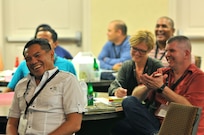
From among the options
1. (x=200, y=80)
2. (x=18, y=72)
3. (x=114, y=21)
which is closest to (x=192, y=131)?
(x=200, y=80)

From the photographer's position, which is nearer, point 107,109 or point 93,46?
point 107,109

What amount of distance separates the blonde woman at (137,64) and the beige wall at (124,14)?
2893 millimetres

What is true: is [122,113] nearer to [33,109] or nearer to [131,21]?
[33,109]

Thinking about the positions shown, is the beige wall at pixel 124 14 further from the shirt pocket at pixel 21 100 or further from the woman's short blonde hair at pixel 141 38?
the shirt pocket at pixel 21 100

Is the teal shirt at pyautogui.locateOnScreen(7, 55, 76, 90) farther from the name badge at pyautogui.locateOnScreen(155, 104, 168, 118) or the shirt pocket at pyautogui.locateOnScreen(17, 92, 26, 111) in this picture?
the shirt pocket at pyautogui.locateOnScreen(17, 92, 26, 111)

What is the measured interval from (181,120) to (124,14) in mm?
4741

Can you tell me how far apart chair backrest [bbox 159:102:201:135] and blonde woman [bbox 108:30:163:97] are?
152 centimetres

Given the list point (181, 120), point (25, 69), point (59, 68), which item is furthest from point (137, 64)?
point (181, 120)

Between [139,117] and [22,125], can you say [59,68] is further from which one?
[22,125]

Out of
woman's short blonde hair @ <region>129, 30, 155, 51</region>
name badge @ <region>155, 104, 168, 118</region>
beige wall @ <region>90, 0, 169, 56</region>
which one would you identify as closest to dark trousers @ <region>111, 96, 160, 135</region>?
name badge @ <region>155, 104, 168, 118</region>

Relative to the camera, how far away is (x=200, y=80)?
3.62 meters

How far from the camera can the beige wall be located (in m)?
7.32

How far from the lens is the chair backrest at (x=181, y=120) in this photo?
9.05 ft

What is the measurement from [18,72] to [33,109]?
164 centimetres
